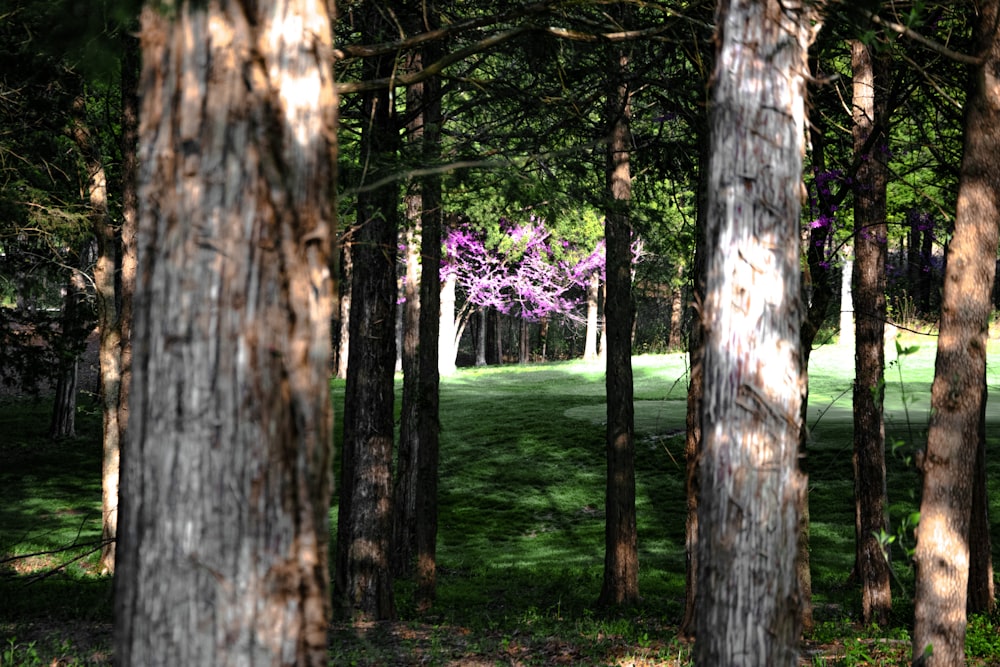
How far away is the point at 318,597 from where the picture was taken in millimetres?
2576

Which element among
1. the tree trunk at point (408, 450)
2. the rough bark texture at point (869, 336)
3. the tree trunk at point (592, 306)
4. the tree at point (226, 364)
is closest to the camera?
the tree at point (226, 364)

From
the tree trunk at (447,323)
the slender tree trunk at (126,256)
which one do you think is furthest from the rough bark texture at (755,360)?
the tree trunk at (447,323)

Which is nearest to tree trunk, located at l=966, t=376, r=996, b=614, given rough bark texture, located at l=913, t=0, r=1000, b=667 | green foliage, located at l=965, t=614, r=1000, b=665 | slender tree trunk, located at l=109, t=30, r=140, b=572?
green foliage, located at l=965, t=614, r=1000, b=665

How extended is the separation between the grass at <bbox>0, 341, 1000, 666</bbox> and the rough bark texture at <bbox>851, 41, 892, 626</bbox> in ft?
2.14

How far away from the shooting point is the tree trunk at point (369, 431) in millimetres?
10055

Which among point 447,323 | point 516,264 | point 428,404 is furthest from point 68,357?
point 516,264

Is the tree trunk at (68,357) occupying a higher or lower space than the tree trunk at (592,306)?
lower

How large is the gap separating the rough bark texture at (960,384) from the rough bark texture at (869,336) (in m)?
3.69

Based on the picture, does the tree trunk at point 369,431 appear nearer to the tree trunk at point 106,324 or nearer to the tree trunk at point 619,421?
the tree trunk at point 619,421

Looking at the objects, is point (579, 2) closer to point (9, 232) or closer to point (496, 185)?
point (496, 185)

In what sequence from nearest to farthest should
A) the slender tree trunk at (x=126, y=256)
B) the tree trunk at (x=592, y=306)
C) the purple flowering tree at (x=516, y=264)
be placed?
the slender tree trunk at (x=126, y=256) → the purple flowering tree at (x=516, y=264) → the tree trunk at (x=592, y=306)

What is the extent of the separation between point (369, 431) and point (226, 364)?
7796 mm

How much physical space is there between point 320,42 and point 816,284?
748cm

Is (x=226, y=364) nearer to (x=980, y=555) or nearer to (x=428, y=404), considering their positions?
(x=428, y=404)
